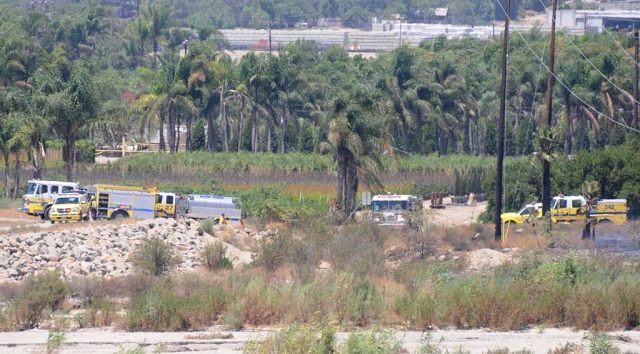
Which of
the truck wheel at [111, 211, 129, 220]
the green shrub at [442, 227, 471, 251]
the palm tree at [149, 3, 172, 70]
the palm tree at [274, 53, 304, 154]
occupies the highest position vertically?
the palm tree at [149, 3, 172, 70]

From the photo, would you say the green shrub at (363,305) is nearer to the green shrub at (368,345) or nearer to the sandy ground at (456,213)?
the green shrub at (368,345)

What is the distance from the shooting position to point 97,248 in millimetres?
36188

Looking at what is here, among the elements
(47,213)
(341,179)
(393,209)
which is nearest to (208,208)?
(341,179)

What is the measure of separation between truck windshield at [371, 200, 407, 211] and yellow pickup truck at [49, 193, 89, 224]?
38.2 ft

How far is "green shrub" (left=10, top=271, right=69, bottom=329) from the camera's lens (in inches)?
984

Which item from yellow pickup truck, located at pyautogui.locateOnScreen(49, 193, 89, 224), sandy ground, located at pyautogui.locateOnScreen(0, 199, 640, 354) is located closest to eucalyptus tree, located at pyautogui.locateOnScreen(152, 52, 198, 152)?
yellow pickup truck, located at pyautogui.locateOnScreen(49, 193, 89, 224)

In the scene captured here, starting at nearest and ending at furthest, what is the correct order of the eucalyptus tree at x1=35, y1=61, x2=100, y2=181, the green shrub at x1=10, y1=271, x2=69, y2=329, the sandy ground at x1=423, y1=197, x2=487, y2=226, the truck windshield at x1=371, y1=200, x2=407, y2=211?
the green shrub at x1=10, y1=271, x2=69, y2=329 < the truck windshield at x1=371, y1=200, x2=407, y2=211 < the sandy ground at x1=423, y1=197, x2=487, y2=226 < the eucalyptus tree at x1=35, y1=61, x2=100, y2=181

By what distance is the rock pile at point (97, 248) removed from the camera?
3359cm

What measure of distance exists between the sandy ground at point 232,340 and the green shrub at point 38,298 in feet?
2.36

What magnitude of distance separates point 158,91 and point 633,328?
176 ft

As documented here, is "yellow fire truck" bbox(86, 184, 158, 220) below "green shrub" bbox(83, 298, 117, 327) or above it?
above

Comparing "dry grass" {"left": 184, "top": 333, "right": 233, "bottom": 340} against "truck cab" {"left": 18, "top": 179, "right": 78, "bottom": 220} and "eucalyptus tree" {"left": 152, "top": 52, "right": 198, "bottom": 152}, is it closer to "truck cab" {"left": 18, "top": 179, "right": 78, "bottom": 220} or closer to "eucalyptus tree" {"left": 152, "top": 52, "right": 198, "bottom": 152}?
"truck cab" {"left": 18, "top": 179, "right": 78, "bottom": 220}

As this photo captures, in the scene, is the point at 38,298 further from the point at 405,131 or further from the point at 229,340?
the point at 405,131

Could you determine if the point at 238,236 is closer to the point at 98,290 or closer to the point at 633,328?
the point at 98,290
